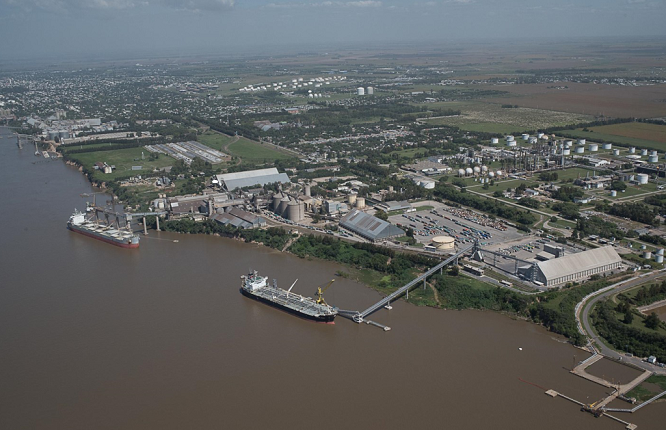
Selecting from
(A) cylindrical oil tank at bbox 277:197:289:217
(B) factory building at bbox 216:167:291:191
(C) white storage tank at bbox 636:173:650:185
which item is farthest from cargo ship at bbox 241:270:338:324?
(C) white storage tank at bbox 636:173:650:185

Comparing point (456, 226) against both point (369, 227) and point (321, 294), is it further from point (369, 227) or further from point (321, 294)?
point (321, 294)

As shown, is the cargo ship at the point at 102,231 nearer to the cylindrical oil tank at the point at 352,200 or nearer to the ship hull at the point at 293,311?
the ship hull at the point at 293,311

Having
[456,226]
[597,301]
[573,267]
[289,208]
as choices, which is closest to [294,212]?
[289,208]

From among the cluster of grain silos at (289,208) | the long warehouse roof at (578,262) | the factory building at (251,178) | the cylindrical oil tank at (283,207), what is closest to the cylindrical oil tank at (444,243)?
the long warehouse roof at (578,262)

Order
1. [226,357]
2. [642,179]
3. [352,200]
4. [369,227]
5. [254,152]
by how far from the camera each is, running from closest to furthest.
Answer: [226,357] < [369,227] < [352,200] < [642,179] < [254,152]

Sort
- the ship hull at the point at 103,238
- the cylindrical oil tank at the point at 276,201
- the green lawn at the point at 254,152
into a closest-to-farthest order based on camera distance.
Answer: the ship hull at the point at 103,238 → the cylindrical oil tank at the point at 276,201 → the green lawn at the point at 254,152

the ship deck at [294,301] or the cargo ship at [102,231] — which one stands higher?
the cargo ship at [102,231]
